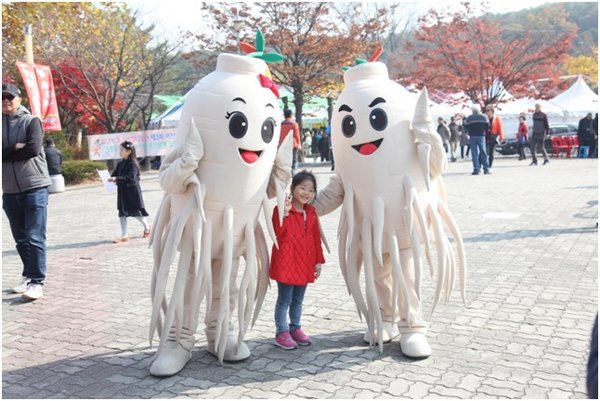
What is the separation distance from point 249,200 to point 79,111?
21.8 meters

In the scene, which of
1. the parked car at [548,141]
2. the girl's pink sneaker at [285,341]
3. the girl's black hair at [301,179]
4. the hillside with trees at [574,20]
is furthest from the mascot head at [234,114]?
the hillside with trees at [574,20]

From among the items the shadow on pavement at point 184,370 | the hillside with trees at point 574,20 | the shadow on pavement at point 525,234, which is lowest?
the shadow on pavement at point 184,370

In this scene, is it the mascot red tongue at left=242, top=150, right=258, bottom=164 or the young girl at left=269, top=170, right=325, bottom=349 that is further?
the young girl at left=269, top=170, right=325, bottom=349

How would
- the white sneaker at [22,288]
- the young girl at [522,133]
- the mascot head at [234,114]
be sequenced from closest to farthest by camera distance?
the mascot head at [234,114]
the white sneaker at [22,288]
the young girl at [522,133]

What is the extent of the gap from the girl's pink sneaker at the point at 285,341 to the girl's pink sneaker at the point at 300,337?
7 centimetres

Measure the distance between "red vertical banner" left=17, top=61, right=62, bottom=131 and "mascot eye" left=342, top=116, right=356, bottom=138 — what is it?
44.3 feet

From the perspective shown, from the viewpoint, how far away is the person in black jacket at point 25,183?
5.55 metres

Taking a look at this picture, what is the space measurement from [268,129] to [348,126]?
0.55m

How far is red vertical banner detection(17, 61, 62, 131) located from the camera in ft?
50.6

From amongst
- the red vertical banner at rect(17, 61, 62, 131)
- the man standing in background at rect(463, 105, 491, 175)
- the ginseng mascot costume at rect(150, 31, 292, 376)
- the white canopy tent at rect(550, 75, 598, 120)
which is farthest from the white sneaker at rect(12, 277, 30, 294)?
the white canopy tent at rect(550, 75, 598, 120)

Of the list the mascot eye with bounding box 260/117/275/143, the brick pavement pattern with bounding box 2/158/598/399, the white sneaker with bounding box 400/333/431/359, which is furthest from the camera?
the white sneaker with bounding box 400/333/431/359

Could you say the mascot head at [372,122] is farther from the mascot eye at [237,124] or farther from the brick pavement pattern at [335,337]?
the brick pavement pattern at [335,337]

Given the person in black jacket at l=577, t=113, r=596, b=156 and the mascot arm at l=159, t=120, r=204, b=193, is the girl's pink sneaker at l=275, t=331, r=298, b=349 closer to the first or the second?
the mascot arm at l=159, t=120, r=204, b=193

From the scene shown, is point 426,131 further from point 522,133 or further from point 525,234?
point 522,133
